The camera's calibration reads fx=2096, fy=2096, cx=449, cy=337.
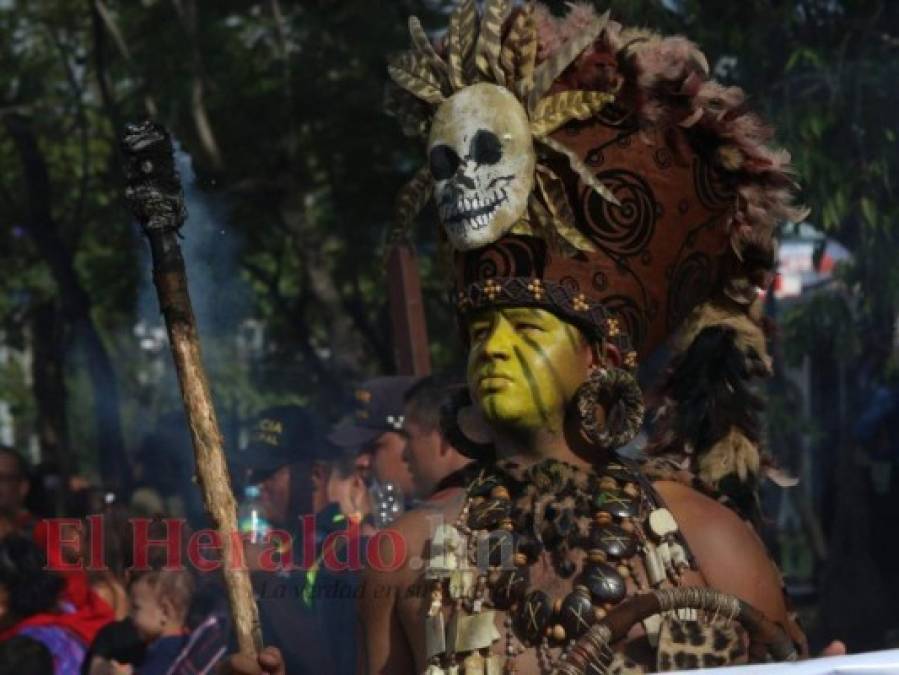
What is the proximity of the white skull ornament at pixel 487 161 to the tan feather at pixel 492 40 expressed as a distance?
3 cm

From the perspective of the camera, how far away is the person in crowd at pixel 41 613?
282 inches

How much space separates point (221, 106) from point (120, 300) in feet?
8.50

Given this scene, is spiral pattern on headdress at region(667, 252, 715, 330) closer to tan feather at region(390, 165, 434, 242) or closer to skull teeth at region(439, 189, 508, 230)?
skull teeth at region(439, 189, 508, 230)

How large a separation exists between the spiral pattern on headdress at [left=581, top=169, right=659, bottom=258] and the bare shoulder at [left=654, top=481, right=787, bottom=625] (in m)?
0.53

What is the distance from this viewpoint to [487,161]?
4.24m

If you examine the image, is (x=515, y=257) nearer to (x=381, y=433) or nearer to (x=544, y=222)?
(x=544, y=222)

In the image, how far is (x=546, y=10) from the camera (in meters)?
4.37

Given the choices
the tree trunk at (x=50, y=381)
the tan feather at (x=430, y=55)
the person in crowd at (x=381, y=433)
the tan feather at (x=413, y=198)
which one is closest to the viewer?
the tan feather at (x=430, y=55)

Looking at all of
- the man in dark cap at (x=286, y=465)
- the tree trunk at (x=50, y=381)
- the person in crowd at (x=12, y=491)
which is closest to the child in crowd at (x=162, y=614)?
the man in dark cap at (x=286, y=465)

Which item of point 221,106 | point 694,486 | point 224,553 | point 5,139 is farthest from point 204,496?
point 5,139

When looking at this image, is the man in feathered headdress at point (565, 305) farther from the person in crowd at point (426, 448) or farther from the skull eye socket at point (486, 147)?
the person in crowd at point (426, 448)

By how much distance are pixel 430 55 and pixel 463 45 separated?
0.10 meters

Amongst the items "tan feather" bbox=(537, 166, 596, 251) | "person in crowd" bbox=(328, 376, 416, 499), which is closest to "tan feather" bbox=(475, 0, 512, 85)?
"tan feather" bbox=(537, 166, 596, 251)

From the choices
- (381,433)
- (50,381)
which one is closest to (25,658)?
(381,433)
